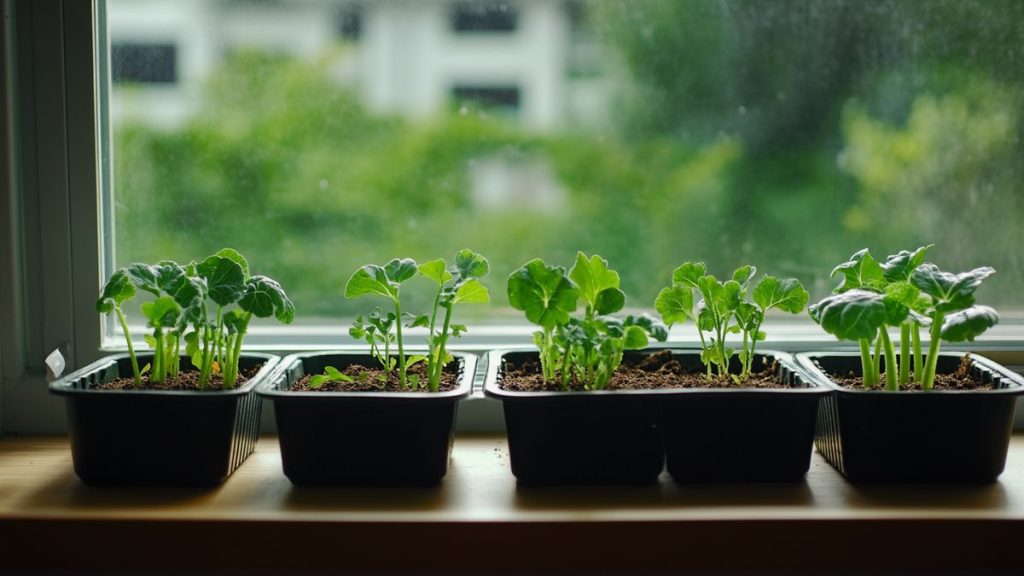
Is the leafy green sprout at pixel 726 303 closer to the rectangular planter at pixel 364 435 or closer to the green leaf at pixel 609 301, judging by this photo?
the green leaf at pixel 609 301

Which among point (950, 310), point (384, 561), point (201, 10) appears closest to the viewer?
point (384, 561)

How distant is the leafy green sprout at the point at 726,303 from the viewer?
1.19 metres

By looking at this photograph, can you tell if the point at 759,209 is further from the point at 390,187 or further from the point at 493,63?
the point at 390,187

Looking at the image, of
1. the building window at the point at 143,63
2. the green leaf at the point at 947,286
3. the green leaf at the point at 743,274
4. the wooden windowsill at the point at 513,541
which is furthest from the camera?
the building window at the point at 143,63

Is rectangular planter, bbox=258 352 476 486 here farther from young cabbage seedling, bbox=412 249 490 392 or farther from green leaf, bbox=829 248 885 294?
green leaf, bbox=829 248 885 294

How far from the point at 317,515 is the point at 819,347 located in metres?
0.80

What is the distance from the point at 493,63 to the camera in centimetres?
139

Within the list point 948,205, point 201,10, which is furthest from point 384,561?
point 948,205

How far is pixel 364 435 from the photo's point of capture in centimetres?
108

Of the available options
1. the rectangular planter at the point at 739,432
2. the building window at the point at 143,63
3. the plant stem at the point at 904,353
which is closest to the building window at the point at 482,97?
the building window at the point at 143,63

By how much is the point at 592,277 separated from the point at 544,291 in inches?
3.0

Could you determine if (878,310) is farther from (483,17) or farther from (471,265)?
(483,17)

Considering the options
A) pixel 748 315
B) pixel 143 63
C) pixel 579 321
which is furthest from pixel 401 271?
pixel 143 63

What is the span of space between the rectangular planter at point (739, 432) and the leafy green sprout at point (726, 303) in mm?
96
